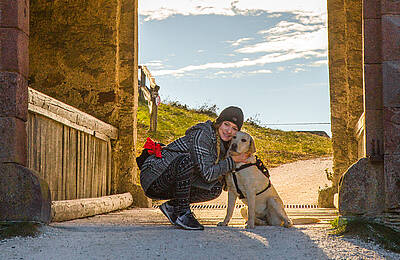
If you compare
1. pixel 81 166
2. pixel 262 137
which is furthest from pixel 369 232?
pixel 262 137

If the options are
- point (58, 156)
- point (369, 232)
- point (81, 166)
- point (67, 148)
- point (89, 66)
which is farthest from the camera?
point (89, 66)

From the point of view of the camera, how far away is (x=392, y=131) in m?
3.93

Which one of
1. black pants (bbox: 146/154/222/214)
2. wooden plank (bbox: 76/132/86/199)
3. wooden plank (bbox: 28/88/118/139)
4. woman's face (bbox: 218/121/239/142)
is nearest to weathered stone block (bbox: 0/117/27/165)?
wooden plank (bbox: 28/88/118/139)

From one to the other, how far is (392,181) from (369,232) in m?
0.46

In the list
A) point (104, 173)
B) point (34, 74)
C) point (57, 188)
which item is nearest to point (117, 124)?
point (104, 173)

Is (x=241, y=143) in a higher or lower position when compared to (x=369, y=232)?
higher

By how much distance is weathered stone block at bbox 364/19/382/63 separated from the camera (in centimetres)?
409

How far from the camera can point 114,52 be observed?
7.48 m

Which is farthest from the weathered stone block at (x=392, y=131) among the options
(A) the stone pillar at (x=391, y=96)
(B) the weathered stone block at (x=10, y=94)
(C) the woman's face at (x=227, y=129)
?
(B) the weathered stone block at (x=10, y=94)

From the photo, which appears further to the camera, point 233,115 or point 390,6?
point 233,115

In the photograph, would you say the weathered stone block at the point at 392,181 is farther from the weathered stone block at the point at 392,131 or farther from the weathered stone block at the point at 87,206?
the weathered stone block at the point at 87,206

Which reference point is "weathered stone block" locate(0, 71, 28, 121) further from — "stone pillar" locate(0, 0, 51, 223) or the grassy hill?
the grassy hill

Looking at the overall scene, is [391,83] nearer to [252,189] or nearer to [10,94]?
[252,189]

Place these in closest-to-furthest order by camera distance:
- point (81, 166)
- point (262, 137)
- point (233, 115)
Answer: point (233, 115) < point (81, 166) < point (262, 137)
